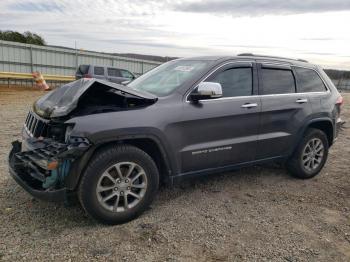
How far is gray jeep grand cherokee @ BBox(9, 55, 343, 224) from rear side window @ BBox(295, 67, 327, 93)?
31 millimetres

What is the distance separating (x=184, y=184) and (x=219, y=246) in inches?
61.6

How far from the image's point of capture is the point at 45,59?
74.3ft

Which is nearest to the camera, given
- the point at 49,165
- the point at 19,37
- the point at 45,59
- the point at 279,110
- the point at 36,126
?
the point at 49,165

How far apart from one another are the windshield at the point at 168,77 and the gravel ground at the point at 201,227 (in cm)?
135

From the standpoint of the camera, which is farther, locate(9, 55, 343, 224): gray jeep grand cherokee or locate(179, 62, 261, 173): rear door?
locate(179, 62, 261, 173): rear door

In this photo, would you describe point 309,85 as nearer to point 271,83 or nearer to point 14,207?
point 271,83

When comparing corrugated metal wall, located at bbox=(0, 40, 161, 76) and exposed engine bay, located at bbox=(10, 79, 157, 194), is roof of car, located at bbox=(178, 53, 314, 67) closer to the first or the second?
exposed engine bay, located at bbox=(10, 79, 157, 194)

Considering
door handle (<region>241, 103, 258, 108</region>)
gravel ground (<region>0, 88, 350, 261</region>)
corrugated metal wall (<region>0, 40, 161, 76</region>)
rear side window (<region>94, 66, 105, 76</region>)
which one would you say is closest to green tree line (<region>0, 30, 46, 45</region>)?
corrugated metal wall (<region>0, 40, 161, 76</region>)

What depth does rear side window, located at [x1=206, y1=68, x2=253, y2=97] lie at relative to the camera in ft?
13.9

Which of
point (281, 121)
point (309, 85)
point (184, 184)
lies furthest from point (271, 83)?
point (184, 184)

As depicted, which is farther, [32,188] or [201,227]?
[201,227]

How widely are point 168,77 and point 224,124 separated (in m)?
0.95

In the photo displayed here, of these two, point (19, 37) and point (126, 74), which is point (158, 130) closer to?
point (126, 74)

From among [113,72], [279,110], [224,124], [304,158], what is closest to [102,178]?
[224,124]
